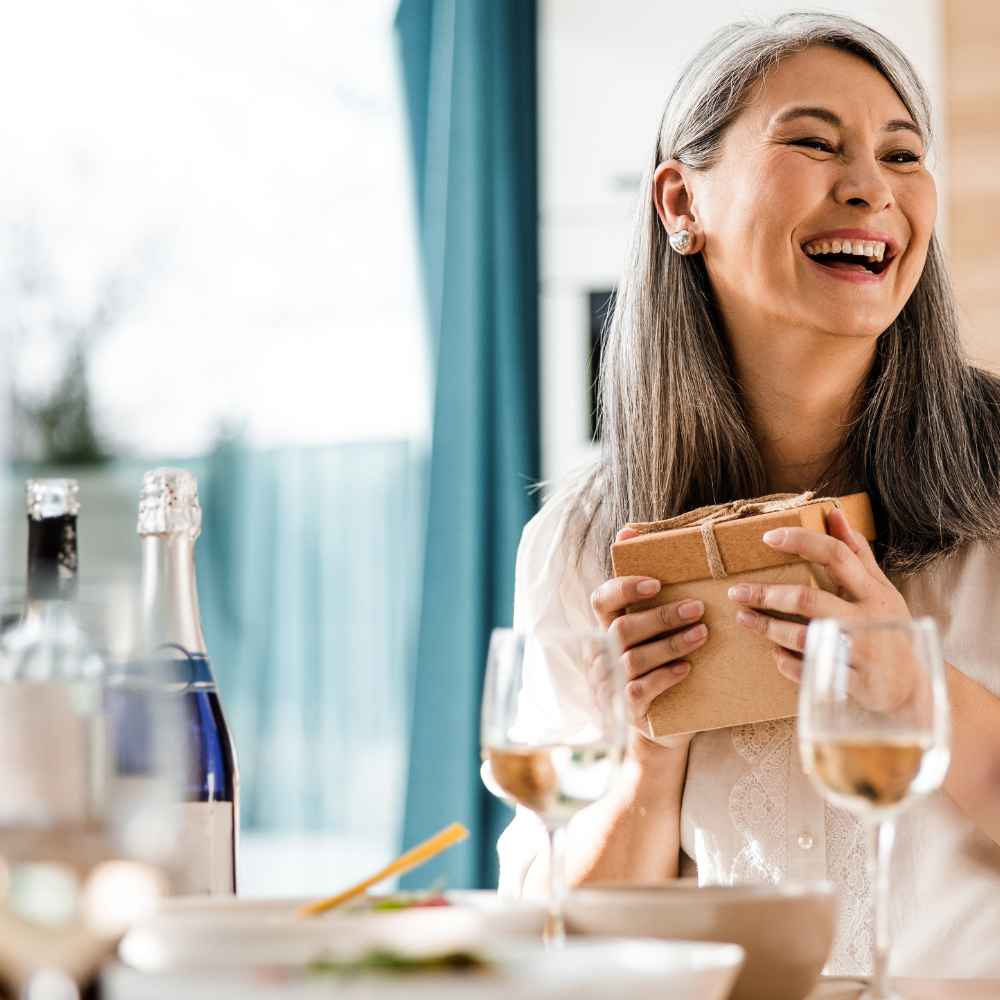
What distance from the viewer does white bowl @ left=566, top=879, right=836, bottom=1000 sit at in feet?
2.50

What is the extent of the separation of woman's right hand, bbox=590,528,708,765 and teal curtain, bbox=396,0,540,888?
184cm

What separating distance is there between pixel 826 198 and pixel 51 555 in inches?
37.0

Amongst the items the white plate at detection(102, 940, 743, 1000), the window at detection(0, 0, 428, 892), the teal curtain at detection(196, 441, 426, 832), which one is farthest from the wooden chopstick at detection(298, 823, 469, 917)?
the teal curtain at detection(196, 441, 426, 832)

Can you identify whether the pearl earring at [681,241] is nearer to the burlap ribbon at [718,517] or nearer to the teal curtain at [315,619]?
the burlap ribbon at [718,517]

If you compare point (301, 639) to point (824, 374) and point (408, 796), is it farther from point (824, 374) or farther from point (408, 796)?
point (824, 374)

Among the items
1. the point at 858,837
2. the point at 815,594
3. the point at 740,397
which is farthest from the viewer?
the point at 740,397

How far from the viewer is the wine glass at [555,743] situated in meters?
0.80

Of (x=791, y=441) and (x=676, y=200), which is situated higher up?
(x=676, y=200)

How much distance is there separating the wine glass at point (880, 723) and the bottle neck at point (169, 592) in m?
0.42

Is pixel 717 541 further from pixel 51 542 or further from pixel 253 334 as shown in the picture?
pixel 253 334

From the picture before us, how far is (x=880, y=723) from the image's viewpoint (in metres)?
0.75

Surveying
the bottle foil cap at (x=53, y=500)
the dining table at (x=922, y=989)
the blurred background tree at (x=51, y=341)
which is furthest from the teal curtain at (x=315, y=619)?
the dining table at (x=922, y=989)

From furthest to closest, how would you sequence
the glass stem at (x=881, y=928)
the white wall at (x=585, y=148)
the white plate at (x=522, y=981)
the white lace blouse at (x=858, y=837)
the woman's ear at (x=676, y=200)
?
1. the white wall at (x=585, y=148)
2. the woman's ear at (x=676, y=200)
3. the white lace blouse at (x=858, y=837)
4. the glass stem at (x=881, y=928)
5. the white plate at (x=522, y=981)

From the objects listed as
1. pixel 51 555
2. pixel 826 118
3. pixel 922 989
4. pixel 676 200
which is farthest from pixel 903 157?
pixel 51 555
